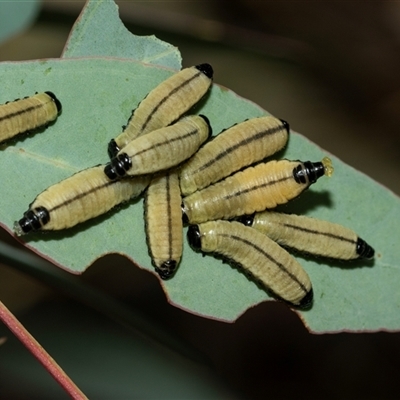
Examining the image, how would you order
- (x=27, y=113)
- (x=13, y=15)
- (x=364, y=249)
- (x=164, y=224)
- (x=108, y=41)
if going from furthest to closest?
1. (x=13, y=15)
2. (x=364, y=249)
3. (x=108, y=41)
4. (x=164, y=224)
5. (x=27, y=113)

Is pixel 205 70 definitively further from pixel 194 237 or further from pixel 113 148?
pixel 194 237

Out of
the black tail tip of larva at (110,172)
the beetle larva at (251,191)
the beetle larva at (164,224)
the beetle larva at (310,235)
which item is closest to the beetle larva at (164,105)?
the black tail tip of larva at (110,172)

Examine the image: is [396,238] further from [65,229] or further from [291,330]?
[291,330]

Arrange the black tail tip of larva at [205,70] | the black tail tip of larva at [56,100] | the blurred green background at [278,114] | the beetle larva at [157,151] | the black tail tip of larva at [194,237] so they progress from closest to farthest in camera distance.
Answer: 1. the beetle larva at [157,151]
2. the black tail tip of larva at [56,100]
3. the black tail tip of larva at [194,237]
4. the black tail tip of larva at [205,70]
5. the blurred green background at [278,114]

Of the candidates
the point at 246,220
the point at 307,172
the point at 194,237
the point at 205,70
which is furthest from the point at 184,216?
the point at 205,70

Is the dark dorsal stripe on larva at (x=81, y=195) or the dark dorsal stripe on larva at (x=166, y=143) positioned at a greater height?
the dark dorsal stripe on larva at (x=166, y=143)

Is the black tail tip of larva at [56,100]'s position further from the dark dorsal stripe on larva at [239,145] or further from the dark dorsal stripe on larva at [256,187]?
the dark dorsal stripe on larva at [256,187]

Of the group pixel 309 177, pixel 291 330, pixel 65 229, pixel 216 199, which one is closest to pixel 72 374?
pixel 65 229
